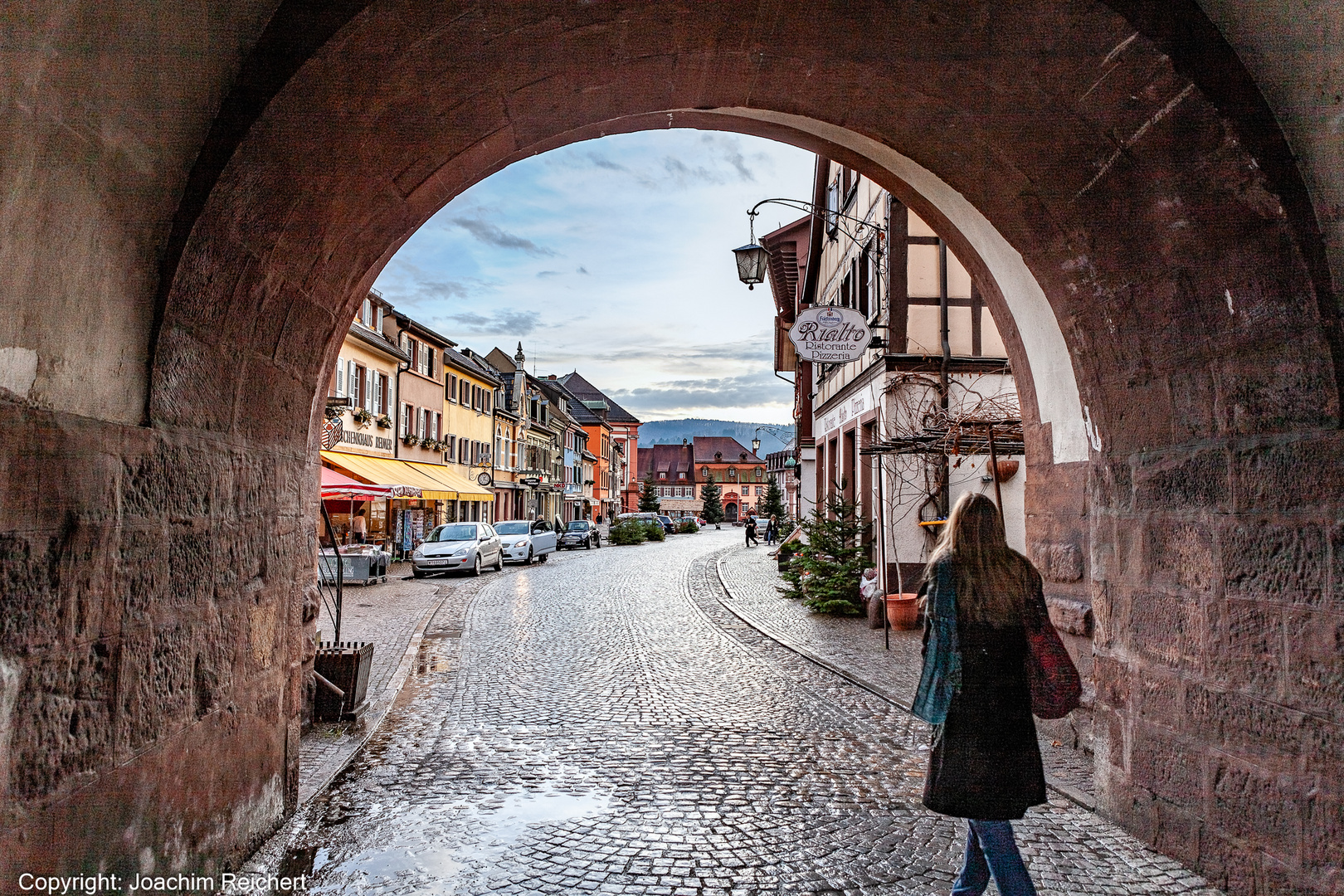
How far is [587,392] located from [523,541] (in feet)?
209

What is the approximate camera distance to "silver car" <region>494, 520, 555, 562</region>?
27.0 meters

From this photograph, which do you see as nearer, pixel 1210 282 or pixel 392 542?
pixel 1210 282

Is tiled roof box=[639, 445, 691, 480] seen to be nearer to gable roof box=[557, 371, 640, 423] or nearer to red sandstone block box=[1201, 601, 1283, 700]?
gable roof box=[557, 371, 640, 423]

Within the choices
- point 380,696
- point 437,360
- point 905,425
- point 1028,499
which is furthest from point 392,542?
point 1028,499

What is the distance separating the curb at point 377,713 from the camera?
5.22m

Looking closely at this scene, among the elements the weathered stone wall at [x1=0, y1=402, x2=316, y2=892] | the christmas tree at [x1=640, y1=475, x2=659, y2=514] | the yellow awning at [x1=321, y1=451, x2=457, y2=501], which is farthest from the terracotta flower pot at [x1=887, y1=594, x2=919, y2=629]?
the christmas tree at [x1=640, y1=475, x2=659, y2=514]

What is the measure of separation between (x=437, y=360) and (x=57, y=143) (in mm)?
33674

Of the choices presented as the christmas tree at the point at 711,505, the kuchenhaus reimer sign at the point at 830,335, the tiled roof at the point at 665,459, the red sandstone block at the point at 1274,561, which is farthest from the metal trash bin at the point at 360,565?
the tiled roof at the point at 665,459

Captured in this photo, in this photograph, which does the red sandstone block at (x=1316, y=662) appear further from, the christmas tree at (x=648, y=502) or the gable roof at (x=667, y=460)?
the gable roof at (x=667, y=460)

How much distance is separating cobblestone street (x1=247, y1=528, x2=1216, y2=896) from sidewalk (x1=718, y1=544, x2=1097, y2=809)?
28 centimetres

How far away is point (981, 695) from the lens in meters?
3.35

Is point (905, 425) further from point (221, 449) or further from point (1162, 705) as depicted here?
point (221, 449)

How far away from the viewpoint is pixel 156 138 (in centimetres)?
314

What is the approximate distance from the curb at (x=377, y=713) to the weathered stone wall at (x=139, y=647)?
0.51 m
